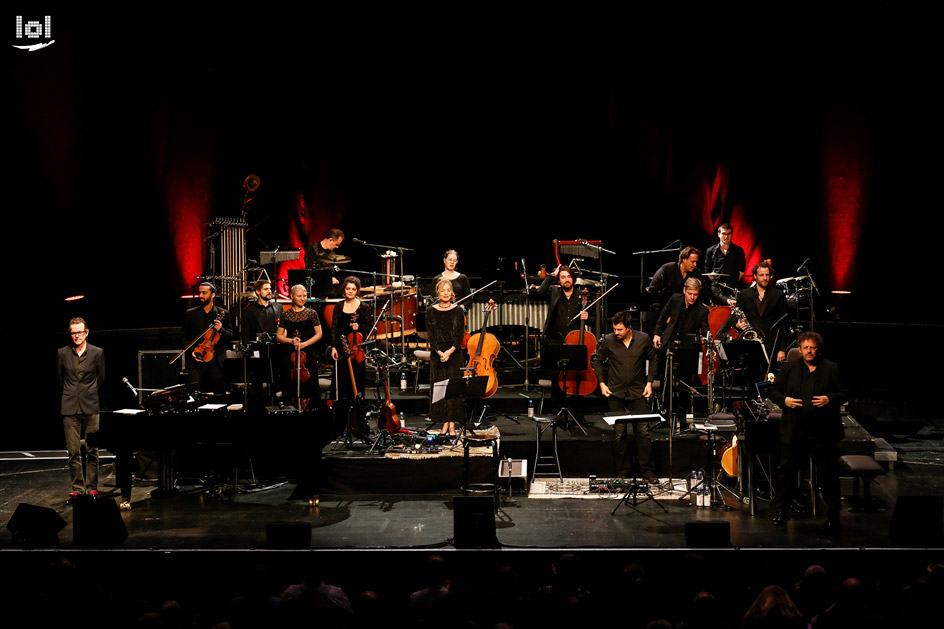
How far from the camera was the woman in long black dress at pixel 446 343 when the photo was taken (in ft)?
36.0

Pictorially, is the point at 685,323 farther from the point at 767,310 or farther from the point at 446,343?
the point at 446,343

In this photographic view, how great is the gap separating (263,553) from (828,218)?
11.6 meters

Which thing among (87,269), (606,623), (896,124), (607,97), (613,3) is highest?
(613,3)

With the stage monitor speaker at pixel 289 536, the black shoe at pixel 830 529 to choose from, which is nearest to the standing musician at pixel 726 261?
the black shoe at pixel 830 529

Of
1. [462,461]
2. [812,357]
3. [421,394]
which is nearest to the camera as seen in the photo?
[812,357]

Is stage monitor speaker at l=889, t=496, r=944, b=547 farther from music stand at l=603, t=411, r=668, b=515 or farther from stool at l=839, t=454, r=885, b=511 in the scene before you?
music stand at l=603, t=411, r=668, b=515

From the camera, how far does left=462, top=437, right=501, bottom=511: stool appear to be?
9.74 meters

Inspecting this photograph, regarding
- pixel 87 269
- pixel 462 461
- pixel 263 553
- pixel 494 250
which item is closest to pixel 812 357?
pixel 462 461

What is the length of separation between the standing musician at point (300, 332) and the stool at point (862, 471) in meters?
6.28

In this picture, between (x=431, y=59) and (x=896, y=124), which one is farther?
(x=431, y=59)

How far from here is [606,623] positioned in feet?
17.4

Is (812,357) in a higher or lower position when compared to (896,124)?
lower

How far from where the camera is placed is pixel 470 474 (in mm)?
10375

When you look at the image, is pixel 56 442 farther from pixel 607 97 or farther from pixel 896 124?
pixel 896 124
